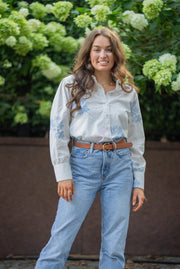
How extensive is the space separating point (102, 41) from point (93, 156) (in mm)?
731

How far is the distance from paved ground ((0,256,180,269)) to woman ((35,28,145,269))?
1.51 m

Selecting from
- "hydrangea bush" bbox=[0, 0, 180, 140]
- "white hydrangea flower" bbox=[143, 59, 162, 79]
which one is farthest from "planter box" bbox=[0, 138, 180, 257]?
"white hydrangea flower" bbox=[143, 59, 162, 79]

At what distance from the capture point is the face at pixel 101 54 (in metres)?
2.15

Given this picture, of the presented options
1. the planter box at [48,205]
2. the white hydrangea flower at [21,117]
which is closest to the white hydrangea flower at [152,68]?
the planter box at [48,205]

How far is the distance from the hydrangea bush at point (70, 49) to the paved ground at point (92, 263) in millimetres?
1450

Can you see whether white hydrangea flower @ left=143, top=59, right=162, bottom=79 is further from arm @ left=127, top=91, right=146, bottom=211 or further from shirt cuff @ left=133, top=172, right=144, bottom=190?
shirt cuff @ left=133, top=172, right=144, bottom=190

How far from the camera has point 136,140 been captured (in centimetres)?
230

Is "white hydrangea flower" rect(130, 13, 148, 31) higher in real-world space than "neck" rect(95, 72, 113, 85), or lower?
higher

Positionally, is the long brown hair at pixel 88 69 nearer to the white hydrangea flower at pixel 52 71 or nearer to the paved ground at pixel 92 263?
the white hydrangea flower at pixel 52 71

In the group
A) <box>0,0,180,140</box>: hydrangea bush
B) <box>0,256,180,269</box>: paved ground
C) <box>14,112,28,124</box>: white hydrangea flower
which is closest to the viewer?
<box>0,0,180,140</box>: hydrangea bush

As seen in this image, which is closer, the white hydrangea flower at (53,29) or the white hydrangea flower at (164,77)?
the white hydrangea flower at (164,77)

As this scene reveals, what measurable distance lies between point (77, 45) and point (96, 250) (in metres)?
2.24

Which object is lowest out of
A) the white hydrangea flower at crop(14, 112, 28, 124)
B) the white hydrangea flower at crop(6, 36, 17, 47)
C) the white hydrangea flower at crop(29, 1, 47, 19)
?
the white hydrangea flower at crop(14, 112, 28, 124)

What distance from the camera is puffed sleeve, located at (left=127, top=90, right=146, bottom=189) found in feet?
7.29
